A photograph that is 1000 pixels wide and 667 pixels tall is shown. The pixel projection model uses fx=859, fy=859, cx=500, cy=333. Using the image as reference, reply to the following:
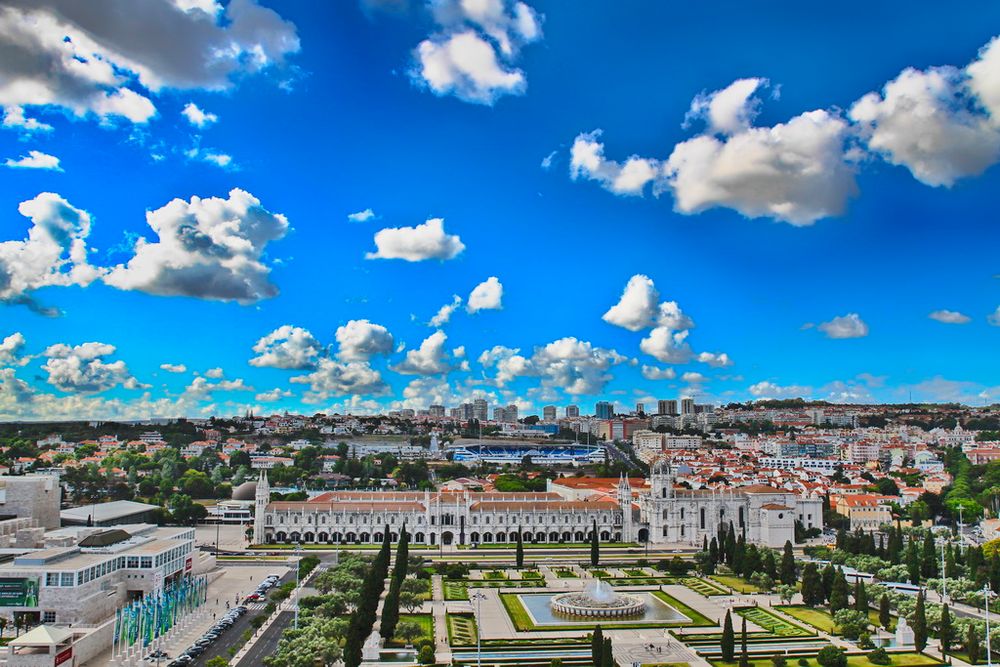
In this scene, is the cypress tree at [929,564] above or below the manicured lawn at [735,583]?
above

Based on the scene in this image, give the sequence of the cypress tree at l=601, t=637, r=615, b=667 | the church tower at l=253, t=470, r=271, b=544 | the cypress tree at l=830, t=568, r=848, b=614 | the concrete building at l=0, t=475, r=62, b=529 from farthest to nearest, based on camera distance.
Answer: the church tower at l=253, t=470, r=271, b=544 → the concrete building at l=0, t=475, r=62, b=529 → the cypress tree at l=830, t=568, r=848, b=614 → the cypress tree at l=601, t=637, r=615, b=667

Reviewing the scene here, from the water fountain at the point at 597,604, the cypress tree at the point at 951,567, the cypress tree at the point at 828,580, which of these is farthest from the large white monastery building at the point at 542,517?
the water fountain at the point at 597,604

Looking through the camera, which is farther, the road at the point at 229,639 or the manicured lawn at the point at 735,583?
the manicured lawn at the point at 735,583

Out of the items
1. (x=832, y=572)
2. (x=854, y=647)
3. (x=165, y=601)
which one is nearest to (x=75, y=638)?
(x=165, y=601)

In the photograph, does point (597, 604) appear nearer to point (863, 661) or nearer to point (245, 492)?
point (863, 661)

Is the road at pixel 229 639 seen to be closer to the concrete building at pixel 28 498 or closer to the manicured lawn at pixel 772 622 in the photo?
the concrete building at pixel 28 498

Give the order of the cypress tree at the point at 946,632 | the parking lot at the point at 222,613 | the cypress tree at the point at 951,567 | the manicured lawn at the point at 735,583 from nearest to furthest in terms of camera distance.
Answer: the parking lot at the point at 222,613
the cypress tree at the point at 946,632
the cypress tree at the point at 951,567
the manicured lawn at the point at 735,583

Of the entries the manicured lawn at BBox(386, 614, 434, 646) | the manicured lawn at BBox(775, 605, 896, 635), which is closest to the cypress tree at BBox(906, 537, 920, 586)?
the manicured lawn at BBox(775, 605, 896, 635)

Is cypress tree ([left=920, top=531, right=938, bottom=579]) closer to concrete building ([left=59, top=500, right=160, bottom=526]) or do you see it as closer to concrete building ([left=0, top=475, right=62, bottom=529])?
concrete building ([left=0, top=475, right=62, bottom=529])
